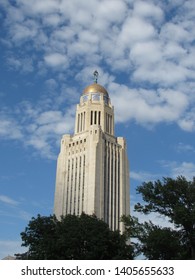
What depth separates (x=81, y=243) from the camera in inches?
1736

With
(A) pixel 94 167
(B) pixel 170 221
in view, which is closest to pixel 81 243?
(B) pixel 170 221

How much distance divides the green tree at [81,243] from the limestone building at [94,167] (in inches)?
1251

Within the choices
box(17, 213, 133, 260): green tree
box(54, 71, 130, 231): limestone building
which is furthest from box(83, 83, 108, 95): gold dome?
box(17, 213, 133, 260): green tree

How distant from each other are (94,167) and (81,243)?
39.3m

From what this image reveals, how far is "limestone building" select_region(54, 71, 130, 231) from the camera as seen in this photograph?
267 feet

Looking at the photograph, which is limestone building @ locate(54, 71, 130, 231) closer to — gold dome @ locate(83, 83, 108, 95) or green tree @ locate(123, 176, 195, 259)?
gold dome @ locate(83, 83, 108, 95)

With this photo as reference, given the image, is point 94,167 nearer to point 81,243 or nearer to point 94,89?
point 94,89

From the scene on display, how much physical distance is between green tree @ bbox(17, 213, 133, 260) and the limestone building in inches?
1251

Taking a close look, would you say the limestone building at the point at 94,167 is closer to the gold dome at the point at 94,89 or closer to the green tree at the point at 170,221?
the gold dome at the point at 94,89

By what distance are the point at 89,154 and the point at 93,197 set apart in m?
10.0

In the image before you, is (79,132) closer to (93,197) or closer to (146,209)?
(93,197)

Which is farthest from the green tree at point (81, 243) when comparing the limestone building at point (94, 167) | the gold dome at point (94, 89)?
the gold dome at point (94, 89)
